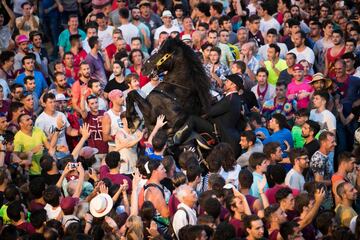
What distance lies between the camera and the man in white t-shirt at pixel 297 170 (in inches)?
714

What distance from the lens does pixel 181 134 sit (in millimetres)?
19672

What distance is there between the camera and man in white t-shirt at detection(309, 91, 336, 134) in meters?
21.0

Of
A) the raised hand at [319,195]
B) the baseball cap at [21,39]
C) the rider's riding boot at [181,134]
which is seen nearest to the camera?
the raised hand at [319,195]

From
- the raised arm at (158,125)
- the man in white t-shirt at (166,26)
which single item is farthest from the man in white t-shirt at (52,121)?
the man in white t-shirt at (166,26)

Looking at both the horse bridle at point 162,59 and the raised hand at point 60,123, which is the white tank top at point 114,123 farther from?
the horse bridle at point 162,59

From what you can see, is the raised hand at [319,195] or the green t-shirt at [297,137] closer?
the raised hand at [319,195]

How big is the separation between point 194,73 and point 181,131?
3.08 ft

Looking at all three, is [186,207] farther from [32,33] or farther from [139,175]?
[32,33]

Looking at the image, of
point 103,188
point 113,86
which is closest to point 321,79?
point 113,86

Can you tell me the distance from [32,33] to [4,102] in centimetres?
300

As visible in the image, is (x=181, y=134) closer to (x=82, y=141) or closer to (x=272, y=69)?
(x=82, y=141)

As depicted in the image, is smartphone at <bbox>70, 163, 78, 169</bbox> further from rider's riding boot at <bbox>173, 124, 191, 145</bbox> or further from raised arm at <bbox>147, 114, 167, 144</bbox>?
rider's riding boot at <bbox>173, 124, 191, 145</bbox>

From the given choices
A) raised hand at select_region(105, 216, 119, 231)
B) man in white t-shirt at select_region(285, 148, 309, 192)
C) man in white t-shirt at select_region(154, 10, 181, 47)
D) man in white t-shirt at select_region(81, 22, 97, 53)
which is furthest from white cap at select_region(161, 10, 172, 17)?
raised hand at select_region(105, 216, 119, 231)

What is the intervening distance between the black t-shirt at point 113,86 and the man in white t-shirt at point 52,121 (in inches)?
68.4
